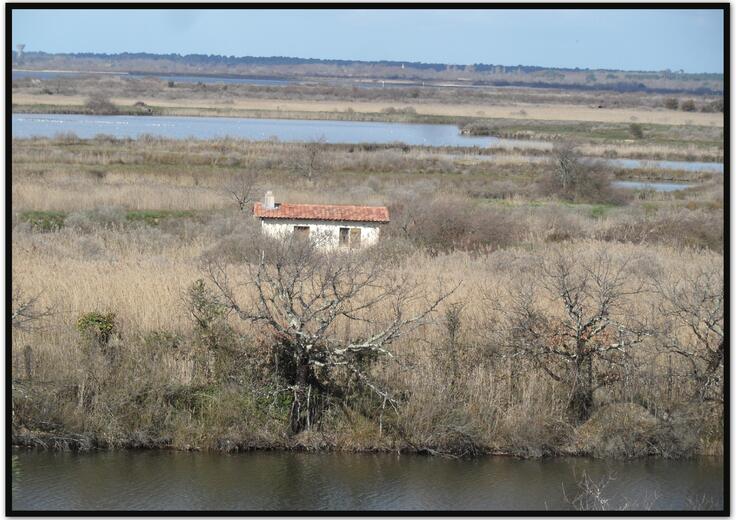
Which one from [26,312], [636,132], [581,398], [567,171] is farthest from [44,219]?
[636,132]

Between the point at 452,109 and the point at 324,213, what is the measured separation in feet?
339

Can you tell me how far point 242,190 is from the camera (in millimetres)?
36656

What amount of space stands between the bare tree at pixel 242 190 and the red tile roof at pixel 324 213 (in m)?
6.52

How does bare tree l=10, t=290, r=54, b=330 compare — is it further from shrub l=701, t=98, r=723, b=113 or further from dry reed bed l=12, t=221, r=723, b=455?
shrub l=701, t=98, r=723, b=113

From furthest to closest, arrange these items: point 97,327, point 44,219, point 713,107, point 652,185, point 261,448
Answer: point 713,107 → point 652,185 → point 44,219 → point 97,327 → point 261,448

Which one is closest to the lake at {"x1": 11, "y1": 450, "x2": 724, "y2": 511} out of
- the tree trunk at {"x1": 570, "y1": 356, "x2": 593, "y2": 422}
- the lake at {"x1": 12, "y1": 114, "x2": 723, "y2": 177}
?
the tree trunk at {"x1": 570, "y1": 356, "x2": 593, "y2": 422}

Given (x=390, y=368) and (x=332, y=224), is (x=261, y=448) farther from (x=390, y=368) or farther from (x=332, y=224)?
(x=332, y=224)

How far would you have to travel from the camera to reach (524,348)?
51.4ft

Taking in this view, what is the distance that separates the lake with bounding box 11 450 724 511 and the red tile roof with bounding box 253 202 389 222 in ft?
40.3

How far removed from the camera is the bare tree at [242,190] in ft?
112

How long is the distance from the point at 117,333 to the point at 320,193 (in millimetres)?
23333

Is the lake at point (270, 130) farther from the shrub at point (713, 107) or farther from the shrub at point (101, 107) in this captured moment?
the shrub at point (713, 107)

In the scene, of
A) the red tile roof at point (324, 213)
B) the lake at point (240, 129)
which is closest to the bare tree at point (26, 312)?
the red tile roof at point (324, 213)

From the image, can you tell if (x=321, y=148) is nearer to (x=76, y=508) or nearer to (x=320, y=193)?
(x=320, y=193)
